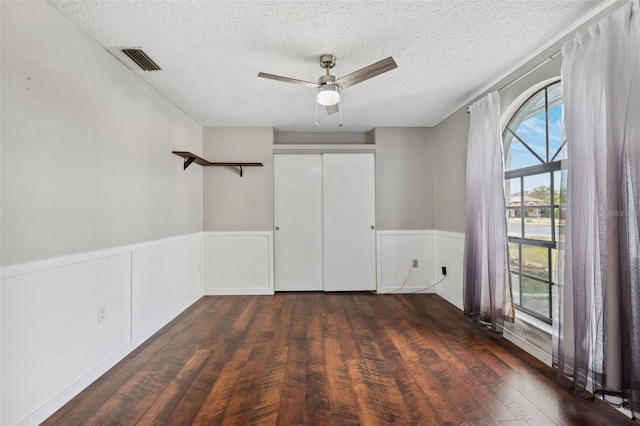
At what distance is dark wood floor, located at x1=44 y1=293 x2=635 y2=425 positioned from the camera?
159 cm

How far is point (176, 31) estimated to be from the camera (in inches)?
74.9

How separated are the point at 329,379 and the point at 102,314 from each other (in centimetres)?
168

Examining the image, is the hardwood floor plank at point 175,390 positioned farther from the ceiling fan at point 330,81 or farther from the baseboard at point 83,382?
the ceiling fan at point 330,81

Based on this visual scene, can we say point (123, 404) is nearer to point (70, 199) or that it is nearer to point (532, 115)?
point (70, 199)

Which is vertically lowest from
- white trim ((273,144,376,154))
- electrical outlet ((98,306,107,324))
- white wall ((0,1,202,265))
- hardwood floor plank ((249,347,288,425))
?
hardwood floor plank ((249,347,288,425))

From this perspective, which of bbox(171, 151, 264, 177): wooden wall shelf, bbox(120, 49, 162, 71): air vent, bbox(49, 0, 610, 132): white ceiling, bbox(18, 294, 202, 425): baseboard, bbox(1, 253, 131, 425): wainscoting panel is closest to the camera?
bbox(1, 253, 131, 425): wainscoting panel

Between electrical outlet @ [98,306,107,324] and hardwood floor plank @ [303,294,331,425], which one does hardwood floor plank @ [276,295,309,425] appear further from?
electrical outlet @ [98,306,107,324]

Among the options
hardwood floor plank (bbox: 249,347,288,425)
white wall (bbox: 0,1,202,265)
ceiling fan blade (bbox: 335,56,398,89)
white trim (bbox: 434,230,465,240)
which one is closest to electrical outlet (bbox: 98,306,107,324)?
white wall (bbox: 0,1,202,265)

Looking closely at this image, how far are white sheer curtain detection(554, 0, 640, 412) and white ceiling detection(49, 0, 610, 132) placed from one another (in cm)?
40

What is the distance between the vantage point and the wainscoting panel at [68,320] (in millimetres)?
1434

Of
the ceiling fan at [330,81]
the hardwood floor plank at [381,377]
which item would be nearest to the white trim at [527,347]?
the hardwood floor plank at [381,377]

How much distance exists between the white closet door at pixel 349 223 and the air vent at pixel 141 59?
2.32 m

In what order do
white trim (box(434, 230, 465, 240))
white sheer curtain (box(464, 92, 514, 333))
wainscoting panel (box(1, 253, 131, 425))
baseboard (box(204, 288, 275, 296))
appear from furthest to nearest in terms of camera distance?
baseboard (box(204, 288, 275, 296)), white trim (box(434, 230, 465, 240)), white sheer curtain (box(464, 92, 514, 333)), wainscoting panel (box(1, 253, 131, 425))

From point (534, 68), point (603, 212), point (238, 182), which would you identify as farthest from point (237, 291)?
point (534, 68)
